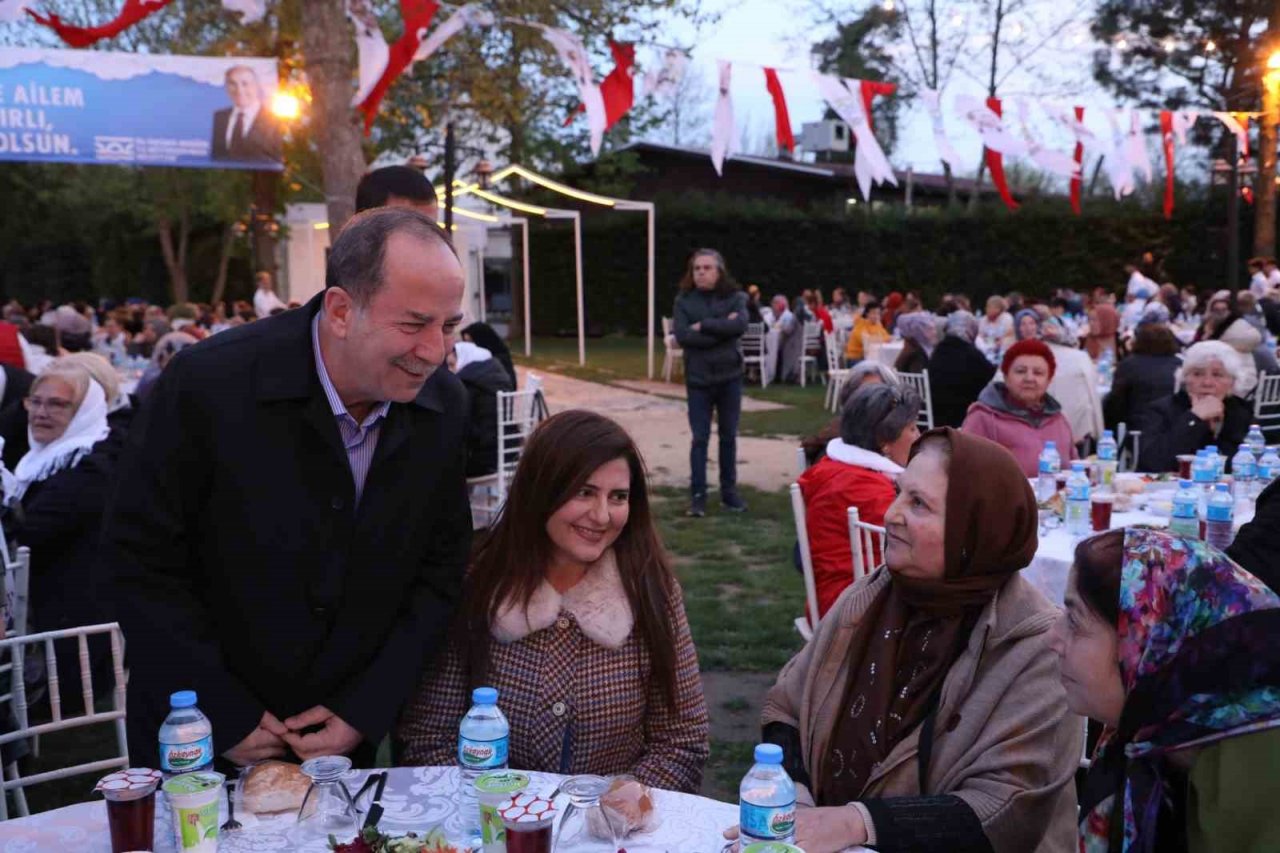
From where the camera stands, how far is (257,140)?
9.66 metres

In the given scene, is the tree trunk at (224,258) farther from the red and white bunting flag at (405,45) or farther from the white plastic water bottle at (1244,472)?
the white plastic water bottle at (1244,472)

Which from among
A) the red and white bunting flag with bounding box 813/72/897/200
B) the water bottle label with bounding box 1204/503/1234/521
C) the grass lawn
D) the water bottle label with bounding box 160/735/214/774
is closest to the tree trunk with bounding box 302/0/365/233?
the red and white bunting flag with bounding box 813/72/897/200

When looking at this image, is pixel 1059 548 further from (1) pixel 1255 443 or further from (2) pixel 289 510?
(2) pixel 289 510

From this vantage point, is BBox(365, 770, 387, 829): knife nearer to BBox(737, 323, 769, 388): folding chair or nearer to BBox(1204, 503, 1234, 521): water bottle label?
BBox(1204, 503, 1234, 521): water bottle label

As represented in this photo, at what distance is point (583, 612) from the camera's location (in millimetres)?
2416

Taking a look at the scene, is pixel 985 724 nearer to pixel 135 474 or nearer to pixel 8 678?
pixel 135 474

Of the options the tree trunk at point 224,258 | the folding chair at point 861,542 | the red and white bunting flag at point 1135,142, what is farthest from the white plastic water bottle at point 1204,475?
the tree trunk at point 224,258

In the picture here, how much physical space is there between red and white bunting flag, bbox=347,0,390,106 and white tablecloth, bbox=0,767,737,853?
6.88 metres

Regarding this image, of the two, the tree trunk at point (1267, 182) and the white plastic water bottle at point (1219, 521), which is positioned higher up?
the tree trunk at point (1267, 182)

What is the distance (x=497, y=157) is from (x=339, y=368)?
931 inches

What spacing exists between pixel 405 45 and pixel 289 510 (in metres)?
6.58

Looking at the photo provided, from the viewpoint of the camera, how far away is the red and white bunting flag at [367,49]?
26.6ft

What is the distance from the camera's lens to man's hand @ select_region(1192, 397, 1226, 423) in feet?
17.7

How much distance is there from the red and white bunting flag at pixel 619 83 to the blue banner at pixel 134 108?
9.66 ft
